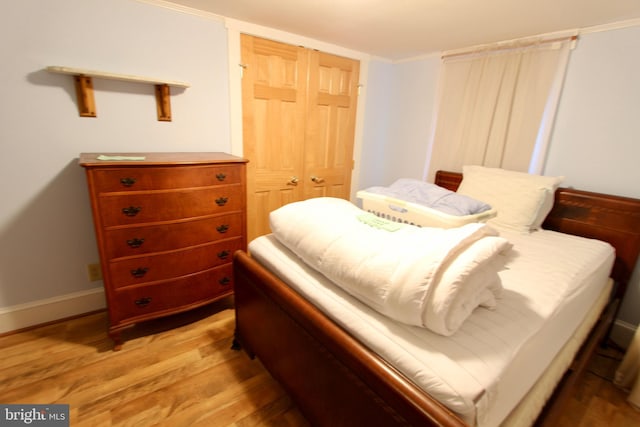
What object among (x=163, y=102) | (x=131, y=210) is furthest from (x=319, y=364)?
(x=163, y=102)

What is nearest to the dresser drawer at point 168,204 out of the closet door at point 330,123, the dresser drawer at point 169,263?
the dresser drawer at point 169,263

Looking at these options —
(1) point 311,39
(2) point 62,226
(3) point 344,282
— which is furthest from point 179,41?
(3) point 344,282

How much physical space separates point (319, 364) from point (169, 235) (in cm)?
123

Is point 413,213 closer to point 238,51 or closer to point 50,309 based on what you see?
point 238,51

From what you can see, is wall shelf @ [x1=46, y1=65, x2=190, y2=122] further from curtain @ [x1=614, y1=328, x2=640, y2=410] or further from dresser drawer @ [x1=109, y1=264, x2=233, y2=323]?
curtain @ [x1=614, y1=328, x2=640, y2=410]

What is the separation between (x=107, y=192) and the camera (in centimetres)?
158

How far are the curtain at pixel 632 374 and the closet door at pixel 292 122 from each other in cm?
240

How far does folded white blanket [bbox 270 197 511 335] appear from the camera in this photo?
2.89 ft

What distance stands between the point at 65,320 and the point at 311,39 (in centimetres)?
283

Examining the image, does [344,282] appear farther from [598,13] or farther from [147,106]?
[598,13]

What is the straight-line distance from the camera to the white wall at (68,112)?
1.66m

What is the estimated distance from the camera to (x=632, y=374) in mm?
1648

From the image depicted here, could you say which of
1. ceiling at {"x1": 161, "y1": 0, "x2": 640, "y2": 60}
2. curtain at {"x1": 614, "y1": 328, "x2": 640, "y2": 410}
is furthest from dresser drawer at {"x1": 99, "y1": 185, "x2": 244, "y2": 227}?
curtain at {"x1": 614, "y1": 328, "x2": 640, "y2": 410}

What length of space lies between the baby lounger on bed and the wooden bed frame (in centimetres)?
80
